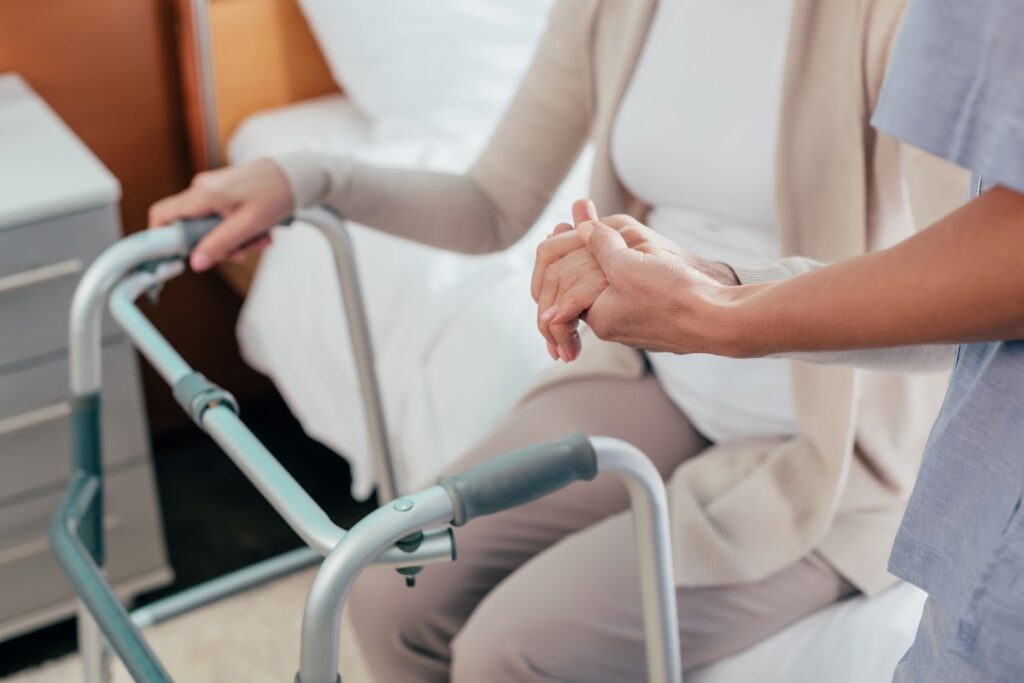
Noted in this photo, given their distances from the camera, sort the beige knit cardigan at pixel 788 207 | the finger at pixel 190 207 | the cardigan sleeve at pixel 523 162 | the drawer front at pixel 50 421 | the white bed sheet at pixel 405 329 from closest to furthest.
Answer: the beige knit cardigan at pixel 788 207, the finger at pixel 190 207, the cardigan sleeve at pixel 523 162, the white bed sheet at pixel 405 329, the drawer front at pixel 50 421

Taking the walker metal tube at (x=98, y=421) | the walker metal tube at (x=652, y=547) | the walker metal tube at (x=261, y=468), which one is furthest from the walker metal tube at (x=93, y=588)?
the walker metal tube at (x=652, y=547)

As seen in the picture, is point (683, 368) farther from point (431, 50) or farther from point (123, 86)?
point (123, 86)

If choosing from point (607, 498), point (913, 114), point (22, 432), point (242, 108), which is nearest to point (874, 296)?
point (913, 114)

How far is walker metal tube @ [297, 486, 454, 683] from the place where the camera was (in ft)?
2.36

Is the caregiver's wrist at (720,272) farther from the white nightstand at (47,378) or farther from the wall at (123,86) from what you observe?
the wall at (123,86)

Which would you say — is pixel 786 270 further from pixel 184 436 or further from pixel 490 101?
pixel 184 436

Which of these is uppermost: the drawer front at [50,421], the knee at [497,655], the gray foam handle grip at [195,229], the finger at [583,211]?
the finger at [583,211]

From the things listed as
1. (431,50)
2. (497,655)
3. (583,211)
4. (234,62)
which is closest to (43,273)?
(234,62)

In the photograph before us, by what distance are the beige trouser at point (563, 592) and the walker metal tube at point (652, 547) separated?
0.08 m

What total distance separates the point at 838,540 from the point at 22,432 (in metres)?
1.07

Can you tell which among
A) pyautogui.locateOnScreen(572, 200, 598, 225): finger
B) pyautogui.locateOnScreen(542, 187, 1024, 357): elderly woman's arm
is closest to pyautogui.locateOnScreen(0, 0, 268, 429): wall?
pyautogui.locateOnScreen(572, 200, 598, 225): finger

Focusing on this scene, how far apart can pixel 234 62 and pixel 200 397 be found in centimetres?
117

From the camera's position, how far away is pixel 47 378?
5.31 feet

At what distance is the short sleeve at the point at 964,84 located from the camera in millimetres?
535
